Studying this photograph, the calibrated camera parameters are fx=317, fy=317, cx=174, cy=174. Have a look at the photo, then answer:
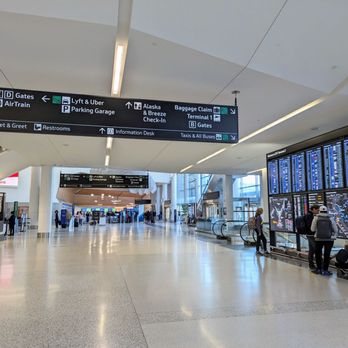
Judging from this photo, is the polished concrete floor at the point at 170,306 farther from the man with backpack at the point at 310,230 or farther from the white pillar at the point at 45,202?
the white pillar at the point at 45,202

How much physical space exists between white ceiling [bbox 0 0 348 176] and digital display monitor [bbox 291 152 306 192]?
131 cm

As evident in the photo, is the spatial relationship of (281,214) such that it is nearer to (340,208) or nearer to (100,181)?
(340,208)

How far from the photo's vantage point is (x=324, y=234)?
6.62 metres

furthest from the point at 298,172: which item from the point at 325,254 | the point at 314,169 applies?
the point at 325,254

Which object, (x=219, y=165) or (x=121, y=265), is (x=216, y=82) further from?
(x=219, y=165)

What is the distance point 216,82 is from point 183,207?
110 ft

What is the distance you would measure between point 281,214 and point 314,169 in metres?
1.82

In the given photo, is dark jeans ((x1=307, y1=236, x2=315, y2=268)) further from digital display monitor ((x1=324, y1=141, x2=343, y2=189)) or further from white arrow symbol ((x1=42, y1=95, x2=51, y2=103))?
white arrow symbol ((x1=42, y1=95, x2=51, y2=103))

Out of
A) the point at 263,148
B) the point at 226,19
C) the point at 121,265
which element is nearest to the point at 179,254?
the point at 121,265

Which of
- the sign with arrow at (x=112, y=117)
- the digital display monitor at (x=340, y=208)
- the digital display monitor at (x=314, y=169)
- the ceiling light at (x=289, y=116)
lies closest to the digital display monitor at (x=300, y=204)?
the digital display monitor at (x=314, y=169)

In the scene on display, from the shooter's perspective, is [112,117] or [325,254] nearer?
[112,117]

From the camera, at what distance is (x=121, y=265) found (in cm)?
750

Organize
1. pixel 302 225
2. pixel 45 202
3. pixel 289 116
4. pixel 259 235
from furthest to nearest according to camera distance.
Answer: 1. pixel 45 202
2. pixel 259 235
3. pixel 289 116
4. pixel 302 225

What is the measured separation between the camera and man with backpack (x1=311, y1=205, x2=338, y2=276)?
6.62 metres
